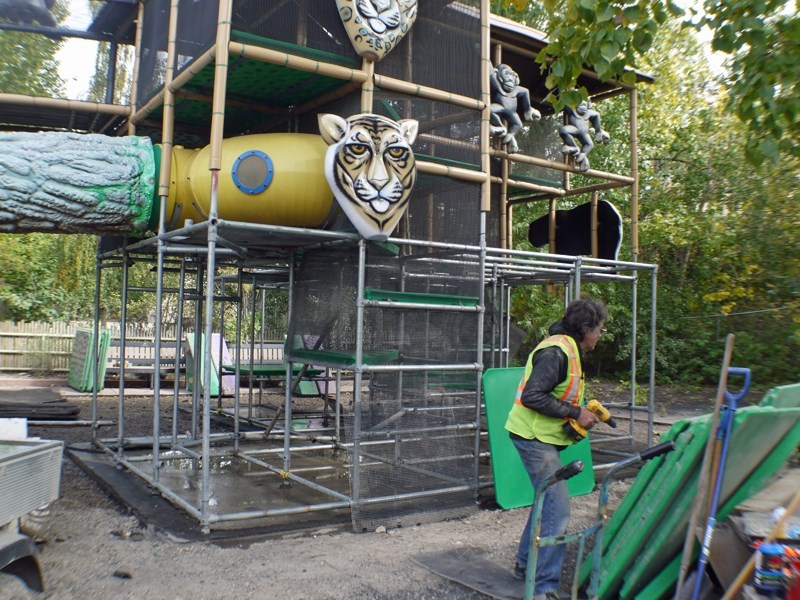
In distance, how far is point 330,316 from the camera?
6.44m

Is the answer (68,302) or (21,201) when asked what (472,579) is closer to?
(21,201)

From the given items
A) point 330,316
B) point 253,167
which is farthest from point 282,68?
point 330,316

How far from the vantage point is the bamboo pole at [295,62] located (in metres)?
5.50

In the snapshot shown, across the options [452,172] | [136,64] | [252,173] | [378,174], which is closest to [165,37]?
[136,64]

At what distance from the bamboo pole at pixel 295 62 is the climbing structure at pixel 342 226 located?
15mm

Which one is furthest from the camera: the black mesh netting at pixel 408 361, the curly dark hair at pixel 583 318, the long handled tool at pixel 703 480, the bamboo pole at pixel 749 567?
the black mesh netting at pixel 408 361

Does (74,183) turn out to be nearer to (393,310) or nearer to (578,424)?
(393,310)

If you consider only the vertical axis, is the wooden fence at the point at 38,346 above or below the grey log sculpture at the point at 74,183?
below

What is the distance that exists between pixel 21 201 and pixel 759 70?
5.86 metres

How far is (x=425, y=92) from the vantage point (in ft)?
21.2

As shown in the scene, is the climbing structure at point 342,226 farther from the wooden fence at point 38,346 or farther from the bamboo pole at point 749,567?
the wooden fence at point 38,346

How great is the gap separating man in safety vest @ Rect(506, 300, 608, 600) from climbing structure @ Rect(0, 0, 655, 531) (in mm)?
1621

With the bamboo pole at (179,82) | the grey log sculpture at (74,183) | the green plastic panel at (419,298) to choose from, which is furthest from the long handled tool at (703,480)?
the grey log sculpture at (74,183)

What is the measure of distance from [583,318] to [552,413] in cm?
62
